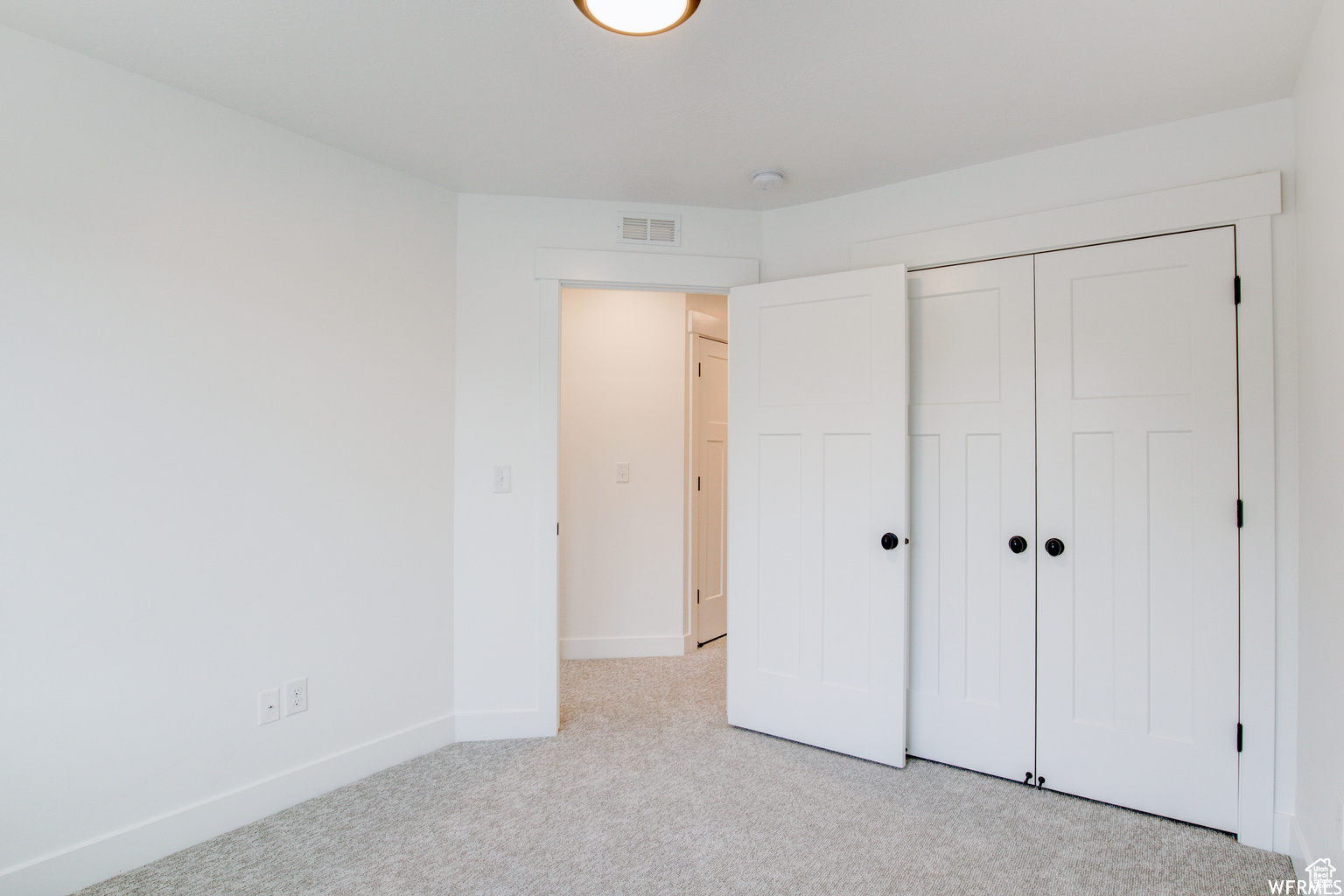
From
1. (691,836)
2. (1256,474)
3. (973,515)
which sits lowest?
(691,836)

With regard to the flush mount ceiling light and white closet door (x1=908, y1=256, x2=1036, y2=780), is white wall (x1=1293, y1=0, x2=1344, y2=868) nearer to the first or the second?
white closet door (x1=908, y1=256, x2=1036, y2=780)

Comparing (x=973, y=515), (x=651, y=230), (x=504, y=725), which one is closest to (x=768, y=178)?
(x=651, y=230)

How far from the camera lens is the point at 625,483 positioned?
3.97m

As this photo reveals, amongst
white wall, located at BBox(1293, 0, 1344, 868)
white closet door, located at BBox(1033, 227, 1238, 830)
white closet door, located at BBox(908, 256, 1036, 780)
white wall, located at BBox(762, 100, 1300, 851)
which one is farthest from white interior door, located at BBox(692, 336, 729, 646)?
white wall, located at BBox(1293, 0, 1344, 868)

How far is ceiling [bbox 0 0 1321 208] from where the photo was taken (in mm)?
1670

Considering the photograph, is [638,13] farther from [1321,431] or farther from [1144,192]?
[1321,431]

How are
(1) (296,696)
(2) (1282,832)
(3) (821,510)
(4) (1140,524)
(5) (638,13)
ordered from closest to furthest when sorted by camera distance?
(5) (638,13)
(2) (1282,832)
(4) (1140,524)
(1) (296,696)
(3) (821,510)

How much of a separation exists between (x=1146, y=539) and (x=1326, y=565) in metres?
0.53

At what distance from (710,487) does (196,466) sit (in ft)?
9.12

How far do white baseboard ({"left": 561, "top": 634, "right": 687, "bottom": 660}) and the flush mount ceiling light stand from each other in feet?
10.7

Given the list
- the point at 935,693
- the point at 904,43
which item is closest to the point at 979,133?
the point at 904,43

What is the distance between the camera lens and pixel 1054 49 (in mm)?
1797

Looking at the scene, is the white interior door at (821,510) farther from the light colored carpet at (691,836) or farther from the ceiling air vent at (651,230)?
the ceiling air vent at (651,230)

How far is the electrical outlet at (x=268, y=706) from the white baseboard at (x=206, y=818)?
0.65 ft
